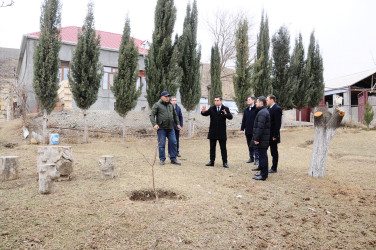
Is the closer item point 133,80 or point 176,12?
point 133,80

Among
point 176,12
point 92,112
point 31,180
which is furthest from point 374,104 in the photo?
point 31,180

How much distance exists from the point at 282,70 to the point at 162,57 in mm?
8800

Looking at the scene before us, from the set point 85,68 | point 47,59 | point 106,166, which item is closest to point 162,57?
point 85,68

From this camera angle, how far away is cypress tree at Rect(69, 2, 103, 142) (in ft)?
39.8

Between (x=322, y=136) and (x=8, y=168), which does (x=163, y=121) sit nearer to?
(x=8, y=168)

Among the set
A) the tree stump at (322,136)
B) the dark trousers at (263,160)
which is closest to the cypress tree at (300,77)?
the tree stump at (322,136)

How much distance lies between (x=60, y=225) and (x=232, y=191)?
2.78 m

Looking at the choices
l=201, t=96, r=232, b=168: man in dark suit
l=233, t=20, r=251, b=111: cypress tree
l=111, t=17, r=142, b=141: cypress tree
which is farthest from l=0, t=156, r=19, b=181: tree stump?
l=233, t=20, r=251, b=111: cypress tree

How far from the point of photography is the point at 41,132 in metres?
11.8

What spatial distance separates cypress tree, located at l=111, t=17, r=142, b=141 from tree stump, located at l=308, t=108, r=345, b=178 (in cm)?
867

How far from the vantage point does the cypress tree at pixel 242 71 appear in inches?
628

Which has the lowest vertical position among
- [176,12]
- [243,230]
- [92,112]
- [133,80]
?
[243,230]

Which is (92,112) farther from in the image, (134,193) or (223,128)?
(134,193)

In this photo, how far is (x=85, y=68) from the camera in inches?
482
